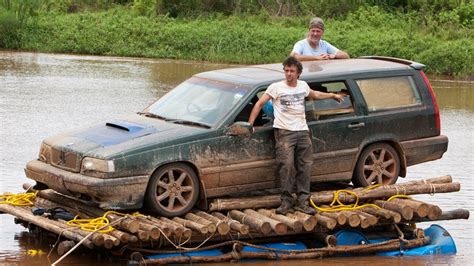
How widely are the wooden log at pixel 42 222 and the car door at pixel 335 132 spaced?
2894 millimetres

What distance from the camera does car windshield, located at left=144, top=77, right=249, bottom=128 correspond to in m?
12.0

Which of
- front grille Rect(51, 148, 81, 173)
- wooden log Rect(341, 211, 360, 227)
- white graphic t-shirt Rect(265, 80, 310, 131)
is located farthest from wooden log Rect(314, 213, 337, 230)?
front grille Rect(51, 148, 81, 173)

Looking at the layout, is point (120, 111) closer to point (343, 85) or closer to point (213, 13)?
point (343, 85)

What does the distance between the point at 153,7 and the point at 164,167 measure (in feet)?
116

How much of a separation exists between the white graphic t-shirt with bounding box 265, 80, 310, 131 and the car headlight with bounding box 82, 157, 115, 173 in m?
1.90

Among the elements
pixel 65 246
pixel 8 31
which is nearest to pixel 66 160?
pixel 65 246

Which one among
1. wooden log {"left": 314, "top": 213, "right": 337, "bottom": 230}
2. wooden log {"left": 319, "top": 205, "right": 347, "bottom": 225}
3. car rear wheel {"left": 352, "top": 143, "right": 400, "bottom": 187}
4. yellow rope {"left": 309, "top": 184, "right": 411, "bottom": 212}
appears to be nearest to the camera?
wooden log {"left": 314, "top": 213, "right": 337, "bottom": 230}

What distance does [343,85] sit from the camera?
12.7m

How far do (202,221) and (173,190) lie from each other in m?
0.48

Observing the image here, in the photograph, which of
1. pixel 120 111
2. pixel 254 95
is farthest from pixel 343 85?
pixel 120 111

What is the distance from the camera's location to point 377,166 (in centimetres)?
1277

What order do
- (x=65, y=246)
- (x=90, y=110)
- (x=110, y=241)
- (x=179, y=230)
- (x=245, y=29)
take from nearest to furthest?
(x=110, y=241)
(x=179, y=230)
(x=65, y=246)
(x=90, y=110)
(x=245, y=29)

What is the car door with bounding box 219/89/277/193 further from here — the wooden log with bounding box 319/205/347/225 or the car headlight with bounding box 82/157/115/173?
the car headlight with bounding box 82/157/115/173

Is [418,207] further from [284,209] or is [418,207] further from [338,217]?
[284,209]
